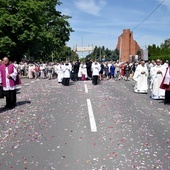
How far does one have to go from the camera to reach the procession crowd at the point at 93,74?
1193cm

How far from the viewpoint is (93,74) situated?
951 inches

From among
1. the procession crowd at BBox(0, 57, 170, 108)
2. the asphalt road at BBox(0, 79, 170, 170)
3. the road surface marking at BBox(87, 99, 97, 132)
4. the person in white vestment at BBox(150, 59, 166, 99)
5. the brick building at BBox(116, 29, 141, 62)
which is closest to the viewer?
the asphalt road at BBox(0, 79, 170, 170)

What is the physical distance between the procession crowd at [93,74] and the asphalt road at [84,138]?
Result: 105 centimetres

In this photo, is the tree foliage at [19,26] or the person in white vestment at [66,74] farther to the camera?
the tree foliage at [19,26]

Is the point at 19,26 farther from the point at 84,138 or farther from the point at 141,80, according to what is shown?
the point at 84,138

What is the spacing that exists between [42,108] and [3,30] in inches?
1148

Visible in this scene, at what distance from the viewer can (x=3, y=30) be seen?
39.1 meters

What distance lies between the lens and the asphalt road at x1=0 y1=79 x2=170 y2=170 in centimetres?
584

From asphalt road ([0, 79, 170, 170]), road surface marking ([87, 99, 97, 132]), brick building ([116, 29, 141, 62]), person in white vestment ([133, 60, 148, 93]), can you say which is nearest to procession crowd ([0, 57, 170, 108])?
Result: person in white vestment ([133, 60, 148, 93])

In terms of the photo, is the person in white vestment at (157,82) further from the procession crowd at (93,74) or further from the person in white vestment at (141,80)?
the person in white vestment at (141,80)

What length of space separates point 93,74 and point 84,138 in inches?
661

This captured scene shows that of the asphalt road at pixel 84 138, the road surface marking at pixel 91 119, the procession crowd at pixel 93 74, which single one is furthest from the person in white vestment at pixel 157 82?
→ the road surface marking at pixel 91 119

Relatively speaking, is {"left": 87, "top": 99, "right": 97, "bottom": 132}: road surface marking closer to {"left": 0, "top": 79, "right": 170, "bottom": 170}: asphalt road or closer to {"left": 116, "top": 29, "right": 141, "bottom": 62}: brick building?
{"left": 0, "top": 79, "right": 170, "bottom": 170}: asphalt road

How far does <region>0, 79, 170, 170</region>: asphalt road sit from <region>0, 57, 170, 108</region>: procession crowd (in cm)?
105
